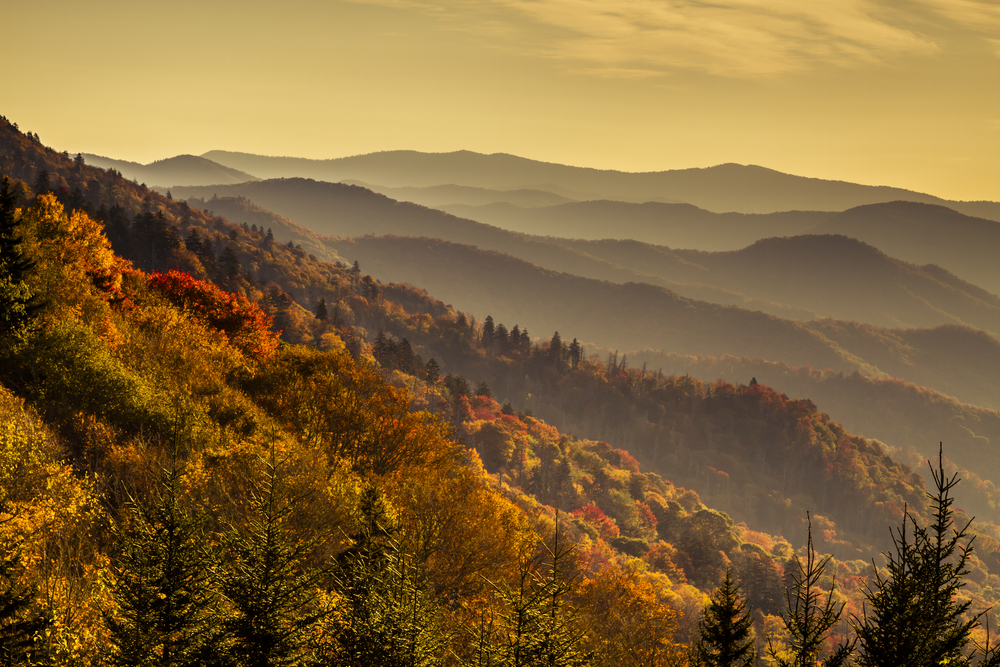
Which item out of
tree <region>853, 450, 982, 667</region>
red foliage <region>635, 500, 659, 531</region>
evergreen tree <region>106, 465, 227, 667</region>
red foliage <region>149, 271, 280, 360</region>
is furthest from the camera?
red foliage <region>635, 500, 659, 531</region>

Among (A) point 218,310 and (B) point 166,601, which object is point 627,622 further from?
(A) point 218,310

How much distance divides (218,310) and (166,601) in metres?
53.8

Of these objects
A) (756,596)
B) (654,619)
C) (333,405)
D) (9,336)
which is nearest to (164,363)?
(9,336)

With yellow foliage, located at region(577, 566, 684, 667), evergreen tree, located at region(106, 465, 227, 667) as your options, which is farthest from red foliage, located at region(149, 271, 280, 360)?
evergreen tree, located at region(106, 465, 227, 667)

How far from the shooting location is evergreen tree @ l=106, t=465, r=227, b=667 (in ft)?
48.3

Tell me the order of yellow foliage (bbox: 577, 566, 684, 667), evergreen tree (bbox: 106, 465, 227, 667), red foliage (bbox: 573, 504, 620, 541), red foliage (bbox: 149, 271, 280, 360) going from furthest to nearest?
red foliage (bbox: 573, 504, 620, 541)
red foliage (bbox: 149, 271, 280, 360)
yellow foliage (bbox: 577, 566, 684, 667)
evergreen tree (bbox: 106, 465, 227, 667)

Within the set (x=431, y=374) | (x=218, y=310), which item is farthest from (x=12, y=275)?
(x=431, y=374)

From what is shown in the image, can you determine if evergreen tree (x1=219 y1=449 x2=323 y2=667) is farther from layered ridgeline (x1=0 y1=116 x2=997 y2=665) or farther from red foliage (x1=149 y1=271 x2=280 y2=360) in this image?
red foliage (x1=149 y1=271 x2=280 y2=360)

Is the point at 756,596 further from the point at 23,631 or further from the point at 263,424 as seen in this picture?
the point at 23,631

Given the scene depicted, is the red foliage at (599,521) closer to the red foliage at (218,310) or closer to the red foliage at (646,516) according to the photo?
the red foliage at (646,516)

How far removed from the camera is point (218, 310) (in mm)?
63844

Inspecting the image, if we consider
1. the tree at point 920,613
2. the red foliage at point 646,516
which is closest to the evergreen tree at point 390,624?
the tree at point 920,613

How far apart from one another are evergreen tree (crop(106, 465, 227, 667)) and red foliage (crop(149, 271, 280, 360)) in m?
47.5

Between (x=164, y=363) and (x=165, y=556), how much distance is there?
33331 millimetres
